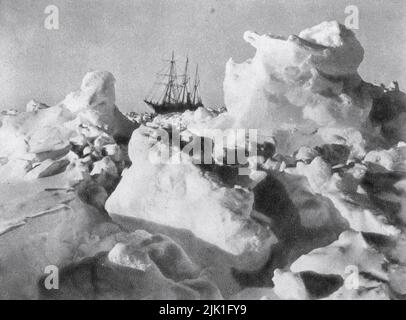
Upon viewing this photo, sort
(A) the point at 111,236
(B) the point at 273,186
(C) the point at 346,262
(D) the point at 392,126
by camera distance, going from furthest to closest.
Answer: (D) the point at 392,126
(B) the point at 273,186
(A) the point at 111,236
(C) the point at 346,262

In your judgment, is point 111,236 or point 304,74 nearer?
point 111,236

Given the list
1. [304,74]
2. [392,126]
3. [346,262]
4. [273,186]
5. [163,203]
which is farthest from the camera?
[392,126]

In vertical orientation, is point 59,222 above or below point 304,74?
below

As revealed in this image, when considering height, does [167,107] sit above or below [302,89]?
below

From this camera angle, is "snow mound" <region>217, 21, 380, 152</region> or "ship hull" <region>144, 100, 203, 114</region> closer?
"snow mound" <region>217, 21, 380, 152</region>

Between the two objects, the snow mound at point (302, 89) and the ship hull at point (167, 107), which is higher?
the snow mound at point (302, 89)

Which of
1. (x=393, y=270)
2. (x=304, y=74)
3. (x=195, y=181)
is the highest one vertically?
(x=304, y=74)

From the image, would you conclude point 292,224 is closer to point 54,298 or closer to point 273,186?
point 273,186

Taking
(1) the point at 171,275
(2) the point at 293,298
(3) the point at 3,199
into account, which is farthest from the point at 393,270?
(3) the point at 3,199

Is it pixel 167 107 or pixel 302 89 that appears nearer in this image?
pixel 302 89

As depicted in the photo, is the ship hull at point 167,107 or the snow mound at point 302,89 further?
the ship hull at point 167,107

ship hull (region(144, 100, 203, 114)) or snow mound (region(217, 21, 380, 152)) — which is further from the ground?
snow mound (region(217, 21, 380, 152))
